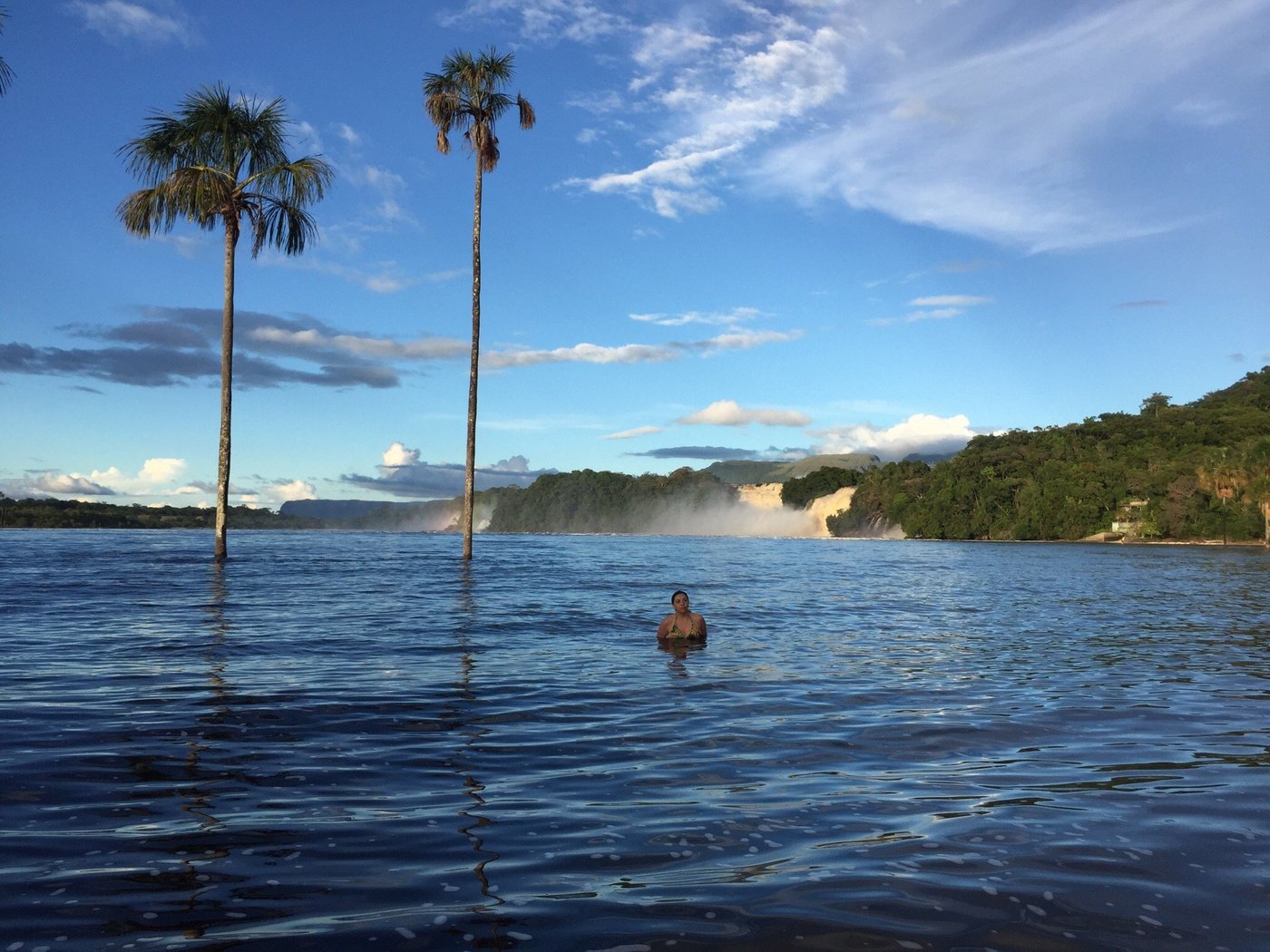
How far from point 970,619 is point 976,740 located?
13.7 m

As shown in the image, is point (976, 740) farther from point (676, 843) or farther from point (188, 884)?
point (188, 884)

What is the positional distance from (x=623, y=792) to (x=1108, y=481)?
13060 cm

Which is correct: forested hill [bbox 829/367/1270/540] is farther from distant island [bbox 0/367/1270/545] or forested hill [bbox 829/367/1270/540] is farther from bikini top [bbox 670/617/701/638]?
bikini top [bbox 670/617/701/638]

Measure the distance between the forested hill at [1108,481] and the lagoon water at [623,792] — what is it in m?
84.1

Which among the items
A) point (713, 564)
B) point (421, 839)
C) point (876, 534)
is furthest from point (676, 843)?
point (876, 534)

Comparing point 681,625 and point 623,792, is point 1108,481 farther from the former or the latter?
point 623,792

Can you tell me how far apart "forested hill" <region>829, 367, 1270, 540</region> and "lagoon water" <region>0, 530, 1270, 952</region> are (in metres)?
84.1

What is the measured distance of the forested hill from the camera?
96.6 m

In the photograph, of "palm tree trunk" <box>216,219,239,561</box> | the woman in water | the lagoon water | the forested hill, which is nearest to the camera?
the lagoon water

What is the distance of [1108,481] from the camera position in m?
122

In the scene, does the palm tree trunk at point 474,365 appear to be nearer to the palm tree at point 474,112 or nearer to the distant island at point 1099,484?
the palm tree at point 474,112

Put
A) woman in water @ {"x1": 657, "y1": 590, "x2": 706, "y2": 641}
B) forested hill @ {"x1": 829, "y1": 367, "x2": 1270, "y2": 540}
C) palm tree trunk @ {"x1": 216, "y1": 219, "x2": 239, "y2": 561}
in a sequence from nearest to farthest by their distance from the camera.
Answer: woman in water @ {"x1": 657, "y1": 590, "x2": 706, "y2": 641}, palm tree trunk @ {"x1": 216, "y1": 219, "x2": 239, "y2": 561}, forested hill @ {"x1": 829, "y1": 367, "x2": 1270, "y2": 540}

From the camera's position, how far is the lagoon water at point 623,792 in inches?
179

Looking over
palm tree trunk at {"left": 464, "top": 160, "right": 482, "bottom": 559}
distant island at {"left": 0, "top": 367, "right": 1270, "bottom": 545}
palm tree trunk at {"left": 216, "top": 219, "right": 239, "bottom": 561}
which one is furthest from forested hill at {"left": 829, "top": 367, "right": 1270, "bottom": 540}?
palm tree trunk at {"left": 216, "top": 219, "right": 239, "bottom": 561}
